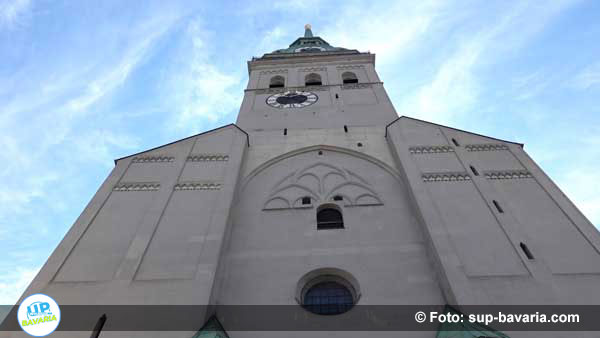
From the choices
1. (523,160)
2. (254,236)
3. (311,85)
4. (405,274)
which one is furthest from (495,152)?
(311,85)

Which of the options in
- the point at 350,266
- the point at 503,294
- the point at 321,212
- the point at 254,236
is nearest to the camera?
the point at 503,294

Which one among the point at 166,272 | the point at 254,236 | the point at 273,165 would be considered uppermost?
the point at 273,165

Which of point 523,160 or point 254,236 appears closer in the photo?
point 254,236

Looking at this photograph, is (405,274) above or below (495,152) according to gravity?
below

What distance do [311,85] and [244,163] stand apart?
843 cm

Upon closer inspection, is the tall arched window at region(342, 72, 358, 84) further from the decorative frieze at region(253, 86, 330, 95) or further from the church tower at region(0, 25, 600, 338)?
the church tower at region(0, 25, 600, 338)

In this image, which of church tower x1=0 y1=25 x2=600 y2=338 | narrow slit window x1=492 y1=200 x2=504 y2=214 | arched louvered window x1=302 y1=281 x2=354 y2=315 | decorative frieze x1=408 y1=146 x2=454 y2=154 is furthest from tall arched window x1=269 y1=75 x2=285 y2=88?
arched louvered window x1=302 y1=281 x2=354 y2=315

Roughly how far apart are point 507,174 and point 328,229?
555 cm

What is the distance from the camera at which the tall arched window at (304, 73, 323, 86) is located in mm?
21494

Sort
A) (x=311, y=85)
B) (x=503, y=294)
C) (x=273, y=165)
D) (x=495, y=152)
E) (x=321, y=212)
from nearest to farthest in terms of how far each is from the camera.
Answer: (x=503, y=294) → (x=321, y=212) → (x=495, y=152) → (x=273, y=165) → (x=311, y=85)

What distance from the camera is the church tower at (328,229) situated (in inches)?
343

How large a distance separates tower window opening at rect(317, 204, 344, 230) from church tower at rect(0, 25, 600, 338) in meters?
0.05

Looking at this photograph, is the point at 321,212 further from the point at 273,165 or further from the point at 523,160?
the point at 523,160

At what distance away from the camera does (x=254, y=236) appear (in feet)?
36.1
